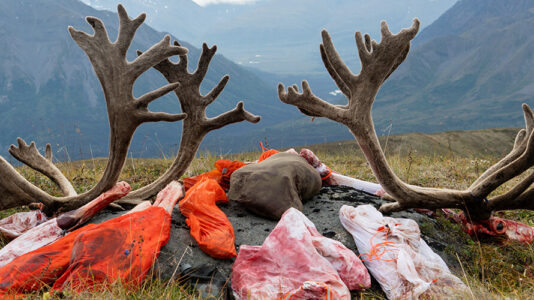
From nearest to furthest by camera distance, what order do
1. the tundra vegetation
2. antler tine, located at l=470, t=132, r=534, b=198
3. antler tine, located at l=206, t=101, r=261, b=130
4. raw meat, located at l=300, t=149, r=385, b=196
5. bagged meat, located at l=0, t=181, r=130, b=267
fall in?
bagged meat, located at l=0, t=181, r=130, b=267, antler tine, located at l=470, t=132, r=534, b=198, the tundra vegetation, antler tine, located at l=206, t=101, r=261, b=130, raw meat, located at l=300, t=149, r=385, b=196

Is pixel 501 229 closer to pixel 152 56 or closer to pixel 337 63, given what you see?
pixel 337 63

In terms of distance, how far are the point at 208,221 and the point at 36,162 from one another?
97.7 inches

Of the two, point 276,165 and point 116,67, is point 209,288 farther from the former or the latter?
point 116,67

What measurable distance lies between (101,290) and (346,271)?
1900 millimetres

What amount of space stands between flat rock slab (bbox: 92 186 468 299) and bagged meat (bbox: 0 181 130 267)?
0.52 feet

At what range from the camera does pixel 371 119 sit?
3.97 m

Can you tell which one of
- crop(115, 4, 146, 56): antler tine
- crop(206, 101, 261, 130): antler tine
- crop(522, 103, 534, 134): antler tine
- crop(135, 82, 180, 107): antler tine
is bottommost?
crop(522, 103, 534, 134): antler tine

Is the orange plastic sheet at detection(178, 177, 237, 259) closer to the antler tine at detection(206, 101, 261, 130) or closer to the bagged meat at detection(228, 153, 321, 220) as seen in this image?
the bagged meat at detection(228, 153, 321, 220)

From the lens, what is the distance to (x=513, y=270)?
11.9ft

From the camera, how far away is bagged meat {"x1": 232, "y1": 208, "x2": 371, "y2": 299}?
2.84m

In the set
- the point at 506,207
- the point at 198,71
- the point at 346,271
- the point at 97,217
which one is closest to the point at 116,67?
the point at 198,71

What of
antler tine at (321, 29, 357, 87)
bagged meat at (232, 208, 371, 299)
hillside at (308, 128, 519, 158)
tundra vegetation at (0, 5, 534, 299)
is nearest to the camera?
bagged meat at (232, 208, 371, 299)

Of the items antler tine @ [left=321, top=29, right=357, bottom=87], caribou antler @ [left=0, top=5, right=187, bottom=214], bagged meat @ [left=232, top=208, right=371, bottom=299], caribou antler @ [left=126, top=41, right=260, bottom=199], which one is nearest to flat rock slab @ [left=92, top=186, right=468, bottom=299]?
bagged meat @ [left=232, top=208, right=371, bottom=299]

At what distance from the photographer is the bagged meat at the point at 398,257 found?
3088 millimetres
